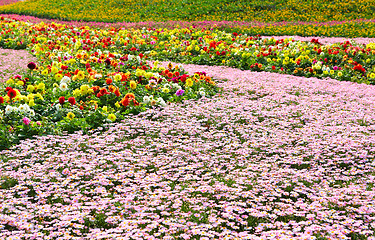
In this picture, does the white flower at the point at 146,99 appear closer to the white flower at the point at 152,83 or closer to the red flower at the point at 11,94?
the white flower at the point at 152,83

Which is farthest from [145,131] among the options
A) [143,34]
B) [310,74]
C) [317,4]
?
[317,4]

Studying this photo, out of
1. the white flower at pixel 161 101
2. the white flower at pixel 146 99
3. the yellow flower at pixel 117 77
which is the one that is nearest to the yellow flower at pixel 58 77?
the yellow flower at pixel 117 77

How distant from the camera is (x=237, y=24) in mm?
25422

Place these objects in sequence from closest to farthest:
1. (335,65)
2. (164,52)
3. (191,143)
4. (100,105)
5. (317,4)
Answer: (191,143)
(100,105)
(335,65)
(164,52)
(317,4)

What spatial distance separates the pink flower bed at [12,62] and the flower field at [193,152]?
0.28m

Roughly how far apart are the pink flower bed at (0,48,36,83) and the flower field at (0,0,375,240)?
28cm

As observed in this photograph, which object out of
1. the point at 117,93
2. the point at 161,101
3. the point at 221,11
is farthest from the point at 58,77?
the point at 221,11

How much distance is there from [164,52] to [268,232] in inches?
513

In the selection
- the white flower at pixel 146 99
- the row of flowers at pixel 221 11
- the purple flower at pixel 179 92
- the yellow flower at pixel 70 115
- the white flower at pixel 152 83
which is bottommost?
the yellow flower at pixel 70 115

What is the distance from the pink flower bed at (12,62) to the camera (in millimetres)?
12466

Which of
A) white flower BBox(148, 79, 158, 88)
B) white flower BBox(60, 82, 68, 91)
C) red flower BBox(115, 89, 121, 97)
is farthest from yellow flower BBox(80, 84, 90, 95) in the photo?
white flower BBox(148, 79, 158, 88)

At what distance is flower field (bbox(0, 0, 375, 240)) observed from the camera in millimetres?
4566

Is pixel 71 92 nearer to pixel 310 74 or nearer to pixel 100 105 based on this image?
pixel 100 105

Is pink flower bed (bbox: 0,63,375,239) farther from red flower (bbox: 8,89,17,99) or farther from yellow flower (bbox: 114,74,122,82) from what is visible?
yellow flower (bbox: 114,74,122,82)
